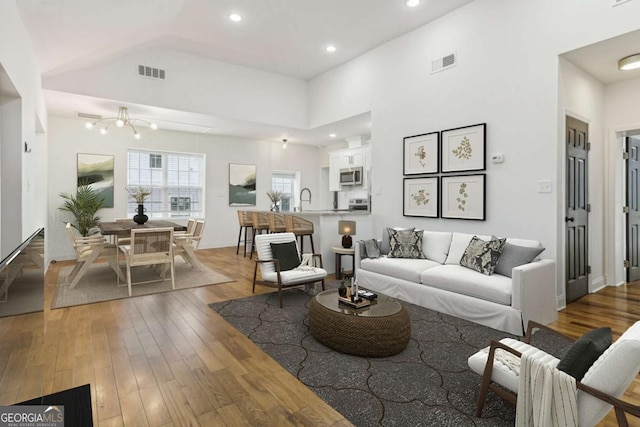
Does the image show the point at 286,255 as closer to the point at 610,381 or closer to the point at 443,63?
the point at 610,381

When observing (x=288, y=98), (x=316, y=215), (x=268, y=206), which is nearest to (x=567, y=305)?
(x=316, y=215)

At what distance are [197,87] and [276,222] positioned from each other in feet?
9.75

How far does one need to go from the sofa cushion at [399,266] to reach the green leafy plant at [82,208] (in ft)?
18.4

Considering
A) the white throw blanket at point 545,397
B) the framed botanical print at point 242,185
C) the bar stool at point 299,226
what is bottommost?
the white throw blanket at point 545,397

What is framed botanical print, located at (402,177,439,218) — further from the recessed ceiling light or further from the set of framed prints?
the recessed ceiling light

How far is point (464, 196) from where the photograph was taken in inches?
183

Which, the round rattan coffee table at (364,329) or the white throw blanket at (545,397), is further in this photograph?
the round rattan coffee table at (364,329)

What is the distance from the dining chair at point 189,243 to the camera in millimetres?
5426

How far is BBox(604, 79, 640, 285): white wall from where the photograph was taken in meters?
4.50

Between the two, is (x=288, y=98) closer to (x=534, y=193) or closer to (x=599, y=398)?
(x=534, y=193)

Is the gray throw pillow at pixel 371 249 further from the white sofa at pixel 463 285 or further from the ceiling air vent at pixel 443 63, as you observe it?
the ceiling air vent at pixel 443 63

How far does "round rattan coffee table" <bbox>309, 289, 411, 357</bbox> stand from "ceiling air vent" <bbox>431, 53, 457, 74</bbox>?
3.71 meters

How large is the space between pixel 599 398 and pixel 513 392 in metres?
0.53

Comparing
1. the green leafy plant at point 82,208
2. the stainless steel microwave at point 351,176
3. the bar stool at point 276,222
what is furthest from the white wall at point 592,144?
the green leafy plant at point 82,208
